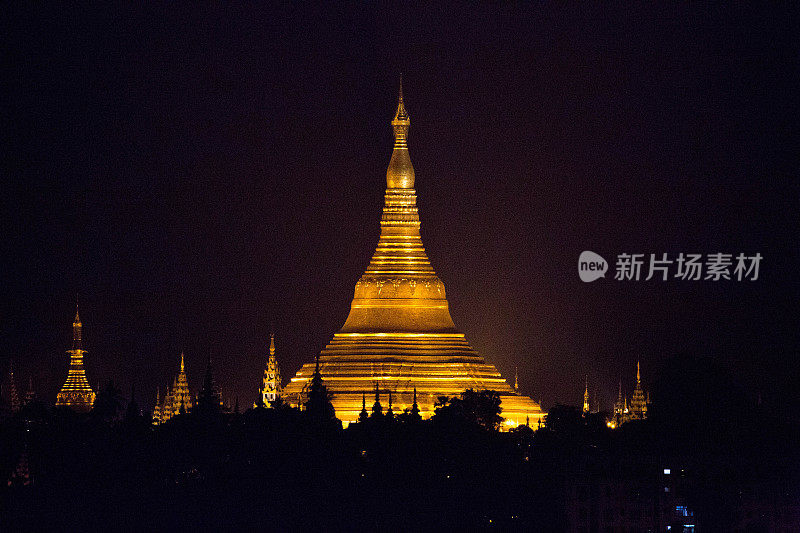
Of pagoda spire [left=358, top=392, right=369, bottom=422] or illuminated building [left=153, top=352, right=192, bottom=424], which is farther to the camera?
illuminated building [left=153, top=352, right=192, bottom=424]

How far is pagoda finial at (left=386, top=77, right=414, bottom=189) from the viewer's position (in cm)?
7962

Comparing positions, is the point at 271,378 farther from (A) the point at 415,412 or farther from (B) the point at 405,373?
(A) the point at 415,412

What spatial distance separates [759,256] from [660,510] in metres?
7.44

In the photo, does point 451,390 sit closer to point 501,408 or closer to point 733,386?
point 501,408

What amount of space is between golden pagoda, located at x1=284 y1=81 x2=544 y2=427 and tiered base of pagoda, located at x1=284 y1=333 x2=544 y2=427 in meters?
0.02

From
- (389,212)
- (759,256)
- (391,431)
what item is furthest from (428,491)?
(389,212)

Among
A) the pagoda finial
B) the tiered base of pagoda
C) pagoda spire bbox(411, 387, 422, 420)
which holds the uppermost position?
the pagoda finial

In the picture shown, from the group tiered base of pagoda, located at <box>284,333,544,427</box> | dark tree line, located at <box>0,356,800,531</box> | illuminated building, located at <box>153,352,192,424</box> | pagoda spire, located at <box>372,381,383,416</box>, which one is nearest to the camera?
dark tree line, located at <box>0,356,800,531</box>

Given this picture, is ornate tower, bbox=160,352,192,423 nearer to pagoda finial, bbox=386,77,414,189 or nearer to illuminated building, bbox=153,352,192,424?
illuminated building, bbox=153,352,192,424

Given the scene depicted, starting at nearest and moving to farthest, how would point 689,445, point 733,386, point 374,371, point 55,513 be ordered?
point 55,513, point 689,445, point 733,386, point 374,371

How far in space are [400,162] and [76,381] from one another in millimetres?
10762

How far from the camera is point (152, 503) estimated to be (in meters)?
65.5

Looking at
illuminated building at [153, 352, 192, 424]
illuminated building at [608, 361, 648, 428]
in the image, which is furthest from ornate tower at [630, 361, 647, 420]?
illuminated building at [153, 352, 192, 424]
